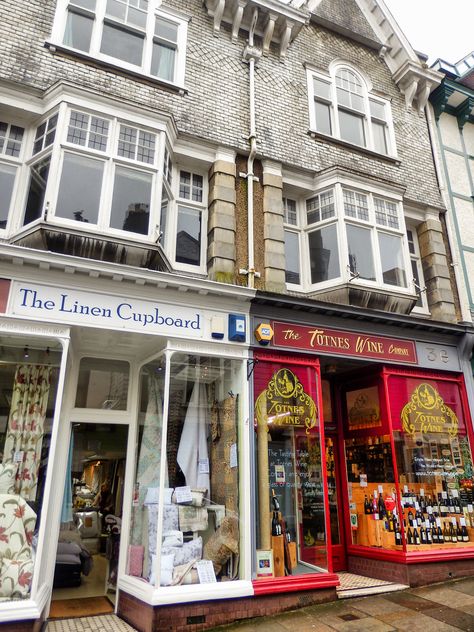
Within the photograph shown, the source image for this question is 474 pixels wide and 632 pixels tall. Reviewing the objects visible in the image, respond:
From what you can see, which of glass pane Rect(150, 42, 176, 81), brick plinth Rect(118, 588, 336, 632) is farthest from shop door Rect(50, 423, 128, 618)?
glass pane Rect(150, 42, 176, 81)

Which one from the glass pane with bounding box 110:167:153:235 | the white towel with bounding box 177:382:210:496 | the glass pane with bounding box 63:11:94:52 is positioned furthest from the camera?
the glass pane with bounding box 63:11:94:52

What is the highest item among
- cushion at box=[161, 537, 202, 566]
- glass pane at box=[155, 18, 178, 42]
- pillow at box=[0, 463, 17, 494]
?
glass pane at box=[155, 18, 178, 42]

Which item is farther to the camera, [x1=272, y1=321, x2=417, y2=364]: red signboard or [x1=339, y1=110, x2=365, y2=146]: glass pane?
[x1=339, y1=110, x2=365, y2=146]: glass pane

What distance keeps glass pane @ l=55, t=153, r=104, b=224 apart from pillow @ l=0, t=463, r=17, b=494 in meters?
3.94

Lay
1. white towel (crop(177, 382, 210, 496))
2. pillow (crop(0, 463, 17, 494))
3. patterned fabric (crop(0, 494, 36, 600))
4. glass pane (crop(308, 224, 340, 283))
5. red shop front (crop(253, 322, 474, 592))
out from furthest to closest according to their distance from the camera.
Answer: glass pane (crop(308, 224, 340, 283))
red shop front (crop(253, 322, 474, 592))
white towel (crop(177, 382, 210, 496))
pillow (crop(0, 463, 17, 494))
patterned fabric (crop(0, 494, 36, 600))

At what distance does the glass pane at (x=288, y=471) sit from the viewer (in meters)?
7.48

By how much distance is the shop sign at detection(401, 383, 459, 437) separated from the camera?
30.8 ft

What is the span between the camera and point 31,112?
820 cm

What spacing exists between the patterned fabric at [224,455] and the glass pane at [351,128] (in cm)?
756

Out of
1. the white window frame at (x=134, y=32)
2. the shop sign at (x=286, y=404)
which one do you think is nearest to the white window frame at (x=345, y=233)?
the shop sign at (x=286, y=404)

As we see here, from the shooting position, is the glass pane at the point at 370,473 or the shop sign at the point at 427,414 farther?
the shop sign at the point at 427,414

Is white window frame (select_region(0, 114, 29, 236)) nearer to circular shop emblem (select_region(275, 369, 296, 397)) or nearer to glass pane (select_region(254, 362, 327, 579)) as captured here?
glass pane (select_region(254, 362, 327, 579))

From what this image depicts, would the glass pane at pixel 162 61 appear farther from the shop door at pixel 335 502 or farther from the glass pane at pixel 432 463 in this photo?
the shop door at pixel 335 502

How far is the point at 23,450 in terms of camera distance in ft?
22.1
